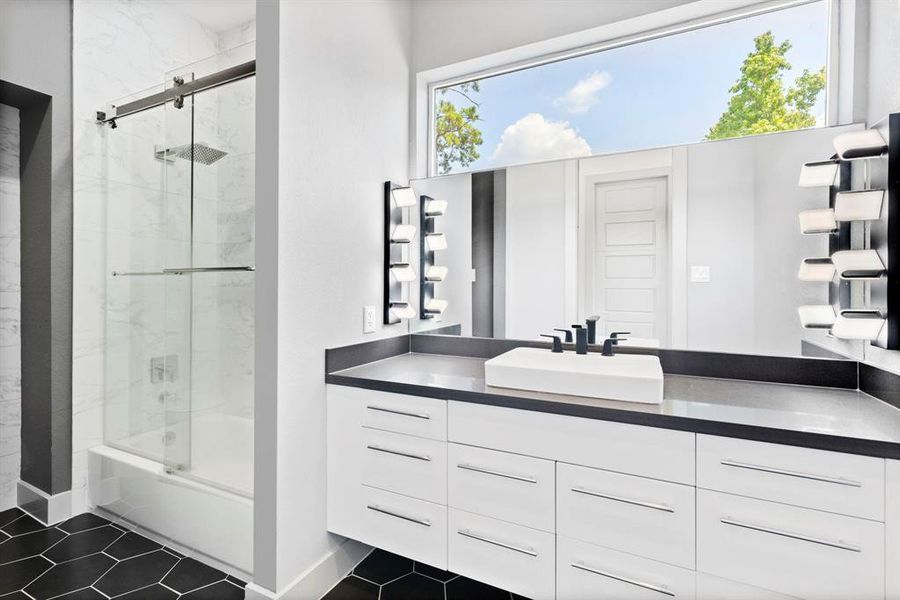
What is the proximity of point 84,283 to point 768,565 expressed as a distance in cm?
324

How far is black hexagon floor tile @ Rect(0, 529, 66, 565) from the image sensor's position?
1961 millimetres

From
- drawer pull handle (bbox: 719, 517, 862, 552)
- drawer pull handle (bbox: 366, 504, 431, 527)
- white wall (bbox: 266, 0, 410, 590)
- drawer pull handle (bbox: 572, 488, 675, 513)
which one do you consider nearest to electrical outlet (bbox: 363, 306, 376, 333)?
white wall (bbox: 266, 0, 410, 590)

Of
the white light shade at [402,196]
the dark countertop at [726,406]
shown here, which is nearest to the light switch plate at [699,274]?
the dark countertop at [726,406]

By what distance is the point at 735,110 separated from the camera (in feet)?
5.92

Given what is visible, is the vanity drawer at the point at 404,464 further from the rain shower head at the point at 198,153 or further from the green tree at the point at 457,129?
the rain shower head at the point at 198,153

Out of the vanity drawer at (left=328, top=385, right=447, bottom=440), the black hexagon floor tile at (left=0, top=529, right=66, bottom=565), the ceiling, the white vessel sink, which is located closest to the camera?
the white vessel sink

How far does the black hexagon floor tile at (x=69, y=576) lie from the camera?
1729 mm

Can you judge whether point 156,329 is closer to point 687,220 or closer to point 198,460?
point 198,460

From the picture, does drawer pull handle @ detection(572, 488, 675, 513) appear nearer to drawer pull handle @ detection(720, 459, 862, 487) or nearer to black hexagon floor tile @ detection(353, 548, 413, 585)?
drawer pull handle @ detection(720, 459, 862, 487)

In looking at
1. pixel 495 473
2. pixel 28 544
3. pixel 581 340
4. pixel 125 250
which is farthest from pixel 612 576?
pixel 125 250

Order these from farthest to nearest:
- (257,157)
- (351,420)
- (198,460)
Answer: (198,460), (351,420), (257,157)

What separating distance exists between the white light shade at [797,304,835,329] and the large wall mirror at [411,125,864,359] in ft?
0.09

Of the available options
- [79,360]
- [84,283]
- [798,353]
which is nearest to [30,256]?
[84,283]

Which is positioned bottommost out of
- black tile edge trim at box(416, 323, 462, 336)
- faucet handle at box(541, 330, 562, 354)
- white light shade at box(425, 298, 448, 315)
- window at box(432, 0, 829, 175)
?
faucet handle at box(541, 330, 562, 354)
